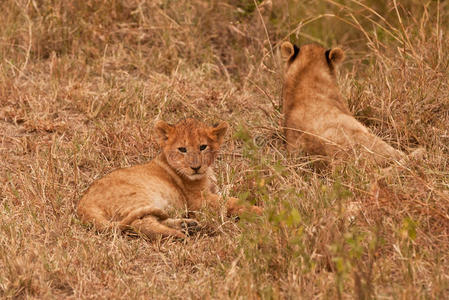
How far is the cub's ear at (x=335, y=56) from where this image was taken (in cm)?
665

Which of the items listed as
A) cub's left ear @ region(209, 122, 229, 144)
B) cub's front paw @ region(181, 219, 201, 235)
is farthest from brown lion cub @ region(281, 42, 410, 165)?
cub's front paw @ region(181, 219, 201, 235)

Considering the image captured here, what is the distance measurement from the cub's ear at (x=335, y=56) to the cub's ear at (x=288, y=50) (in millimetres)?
296

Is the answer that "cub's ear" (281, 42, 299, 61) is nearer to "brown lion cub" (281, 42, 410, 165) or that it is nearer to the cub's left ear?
"brown lion cub" (281, 42, 410, 165)

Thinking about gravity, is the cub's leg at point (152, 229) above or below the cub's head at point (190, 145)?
below

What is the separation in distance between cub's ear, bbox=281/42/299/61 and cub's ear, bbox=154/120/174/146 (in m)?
1.39

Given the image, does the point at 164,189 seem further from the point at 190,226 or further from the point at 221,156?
Answer: the point at 221,156

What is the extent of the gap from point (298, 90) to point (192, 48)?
2.50 metres

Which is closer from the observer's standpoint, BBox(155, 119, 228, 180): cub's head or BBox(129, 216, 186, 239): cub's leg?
BBox(129, 216, 186, 239): cub's leg

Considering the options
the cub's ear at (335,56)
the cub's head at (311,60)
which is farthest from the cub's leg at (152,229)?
the cub's ear at (335,56)

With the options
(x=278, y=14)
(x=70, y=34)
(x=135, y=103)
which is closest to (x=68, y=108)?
(x=135, y=103)

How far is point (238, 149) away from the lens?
7070 millimetres

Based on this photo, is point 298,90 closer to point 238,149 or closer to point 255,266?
point 238,149

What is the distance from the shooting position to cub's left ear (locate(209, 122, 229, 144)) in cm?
611

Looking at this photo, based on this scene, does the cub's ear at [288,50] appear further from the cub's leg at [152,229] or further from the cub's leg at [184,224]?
the cub's leg at [152,229]
